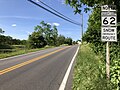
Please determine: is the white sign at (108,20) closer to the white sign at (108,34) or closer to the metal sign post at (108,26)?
the metal sign post at (108,26)

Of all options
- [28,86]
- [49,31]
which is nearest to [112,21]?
[28,86]

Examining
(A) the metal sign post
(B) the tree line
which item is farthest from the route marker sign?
(B) the tree line

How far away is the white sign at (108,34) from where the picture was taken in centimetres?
796

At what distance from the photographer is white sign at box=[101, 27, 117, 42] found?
7965 mm

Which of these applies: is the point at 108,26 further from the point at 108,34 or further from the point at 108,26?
the point at 108,34

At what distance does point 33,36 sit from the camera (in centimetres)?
8881

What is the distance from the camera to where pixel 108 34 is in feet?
26.2

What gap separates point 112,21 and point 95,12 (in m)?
3.30

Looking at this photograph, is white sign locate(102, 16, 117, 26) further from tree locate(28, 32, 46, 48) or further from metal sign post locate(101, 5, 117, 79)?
tree locate(28, 32, 46, 48)

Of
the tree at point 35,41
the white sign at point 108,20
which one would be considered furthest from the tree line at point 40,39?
the white sign at point 108,20

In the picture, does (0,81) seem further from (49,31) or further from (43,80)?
(49,31)

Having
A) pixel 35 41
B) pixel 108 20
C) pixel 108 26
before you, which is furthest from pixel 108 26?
pixel 35 41

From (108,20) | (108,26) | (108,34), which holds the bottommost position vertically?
(108,34)

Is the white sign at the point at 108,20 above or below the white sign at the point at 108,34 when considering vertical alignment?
above
